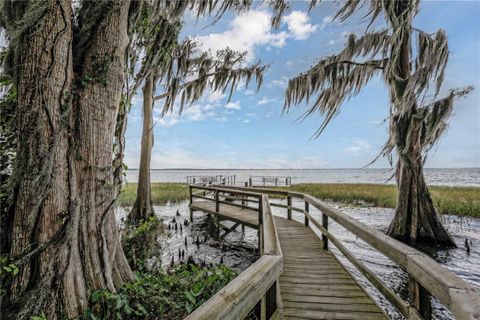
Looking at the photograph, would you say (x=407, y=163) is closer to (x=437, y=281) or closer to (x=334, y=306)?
(x=334, y=306)

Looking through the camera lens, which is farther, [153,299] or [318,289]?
[318,289]

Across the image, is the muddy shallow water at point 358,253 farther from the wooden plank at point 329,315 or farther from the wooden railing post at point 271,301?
the wooden railing post at point 271,301

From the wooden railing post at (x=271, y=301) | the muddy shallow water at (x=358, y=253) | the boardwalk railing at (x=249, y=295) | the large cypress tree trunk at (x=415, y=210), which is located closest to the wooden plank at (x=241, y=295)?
the boardwalk railing at (x=249, y=295)

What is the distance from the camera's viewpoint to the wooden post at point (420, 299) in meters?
1.54

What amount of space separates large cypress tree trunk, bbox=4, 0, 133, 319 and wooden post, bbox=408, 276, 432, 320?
262cm

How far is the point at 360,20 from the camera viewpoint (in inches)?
243

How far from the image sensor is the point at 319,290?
9.48ft

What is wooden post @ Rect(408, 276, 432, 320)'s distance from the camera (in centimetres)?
154

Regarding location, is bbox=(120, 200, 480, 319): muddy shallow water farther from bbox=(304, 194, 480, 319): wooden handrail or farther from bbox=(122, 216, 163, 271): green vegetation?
bbox=(304, 194, 480, 319): wooden handrail

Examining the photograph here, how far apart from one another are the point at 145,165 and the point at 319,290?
25.5ft

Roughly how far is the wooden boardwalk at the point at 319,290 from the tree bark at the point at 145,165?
19.6 ft

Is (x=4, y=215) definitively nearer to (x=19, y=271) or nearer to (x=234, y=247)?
(x=19, y=271)

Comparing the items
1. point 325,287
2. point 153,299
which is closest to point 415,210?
point 325,287

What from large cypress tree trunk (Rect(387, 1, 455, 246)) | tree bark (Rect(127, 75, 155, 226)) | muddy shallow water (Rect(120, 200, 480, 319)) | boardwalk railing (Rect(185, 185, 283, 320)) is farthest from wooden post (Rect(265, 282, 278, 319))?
tree bark (Rect(127, 75, 155, 226))
